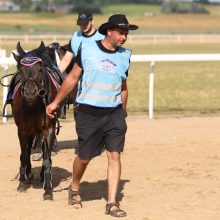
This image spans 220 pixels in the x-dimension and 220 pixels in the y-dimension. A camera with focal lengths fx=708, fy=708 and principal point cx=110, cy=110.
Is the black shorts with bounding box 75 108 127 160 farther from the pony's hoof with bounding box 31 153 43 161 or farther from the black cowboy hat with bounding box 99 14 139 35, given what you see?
the pony's hoof with bounding box 31 153 43 161

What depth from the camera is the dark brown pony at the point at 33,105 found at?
753 cm

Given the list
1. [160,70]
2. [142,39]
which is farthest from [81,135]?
[142,39]

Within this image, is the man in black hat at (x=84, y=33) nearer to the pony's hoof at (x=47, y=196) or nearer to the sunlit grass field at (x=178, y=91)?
the pony's hoof at (x=47, y=196)

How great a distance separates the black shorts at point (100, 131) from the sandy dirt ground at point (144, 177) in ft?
2.12

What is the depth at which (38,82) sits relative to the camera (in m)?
7.60

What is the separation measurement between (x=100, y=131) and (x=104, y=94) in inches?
15.7

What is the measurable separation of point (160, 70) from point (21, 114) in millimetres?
19093

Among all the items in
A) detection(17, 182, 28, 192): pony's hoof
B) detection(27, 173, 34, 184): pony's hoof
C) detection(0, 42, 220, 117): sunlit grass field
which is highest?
detection(17, 182, 28, 192): pony's hoof

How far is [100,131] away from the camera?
23.2 feet

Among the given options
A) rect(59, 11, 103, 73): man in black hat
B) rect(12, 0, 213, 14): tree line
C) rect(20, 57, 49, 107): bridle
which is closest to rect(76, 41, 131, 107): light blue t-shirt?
rect(20, 57, 49, 107): bridle

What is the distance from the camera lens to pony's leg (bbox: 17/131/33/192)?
8.16 m

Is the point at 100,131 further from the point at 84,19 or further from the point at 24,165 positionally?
the point at 84,19

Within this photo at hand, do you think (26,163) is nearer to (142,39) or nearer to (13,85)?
(13,85)

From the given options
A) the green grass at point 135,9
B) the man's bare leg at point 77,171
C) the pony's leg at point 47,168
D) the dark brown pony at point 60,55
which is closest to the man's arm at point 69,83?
the man's bare leg at point 77,171
